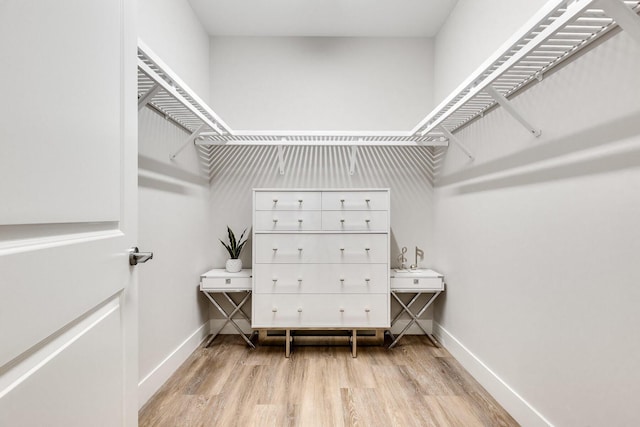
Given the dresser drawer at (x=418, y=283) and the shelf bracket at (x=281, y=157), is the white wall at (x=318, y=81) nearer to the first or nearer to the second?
the shelf bracket at (x=281, y=157)

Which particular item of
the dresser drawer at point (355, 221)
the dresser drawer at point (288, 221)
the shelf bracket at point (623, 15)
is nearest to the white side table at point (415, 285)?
the dresser drawer at point (355, 221)

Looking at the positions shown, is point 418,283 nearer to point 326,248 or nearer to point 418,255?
point 418,255

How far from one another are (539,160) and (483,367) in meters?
1.26

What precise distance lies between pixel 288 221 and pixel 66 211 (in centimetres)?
185

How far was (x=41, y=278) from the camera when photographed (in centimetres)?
59

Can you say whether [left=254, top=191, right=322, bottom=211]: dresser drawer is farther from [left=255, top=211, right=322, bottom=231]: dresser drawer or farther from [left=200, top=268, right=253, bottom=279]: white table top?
[left=200, top=268, right=253, bottom=279]: white table top

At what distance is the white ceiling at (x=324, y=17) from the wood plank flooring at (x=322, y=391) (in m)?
2.60

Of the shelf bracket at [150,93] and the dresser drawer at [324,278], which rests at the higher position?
the shelf bracket at [150,93]

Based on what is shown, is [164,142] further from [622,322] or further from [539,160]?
[622,322]

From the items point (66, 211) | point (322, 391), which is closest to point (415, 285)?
point (322, 391)

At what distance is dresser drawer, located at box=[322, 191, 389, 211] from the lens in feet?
8.22

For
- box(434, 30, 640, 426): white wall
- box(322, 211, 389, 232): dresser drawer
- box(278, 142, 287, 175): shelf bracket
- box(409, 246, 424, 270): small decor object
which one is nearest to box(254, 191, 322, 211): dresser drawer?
box(322, 211, 389, 232): dresser drawer

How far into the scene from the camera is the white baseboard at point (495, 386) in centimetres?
156

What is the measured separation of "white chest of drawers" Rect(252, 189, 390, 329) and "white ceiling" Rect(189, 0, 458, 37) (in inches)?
54.0
